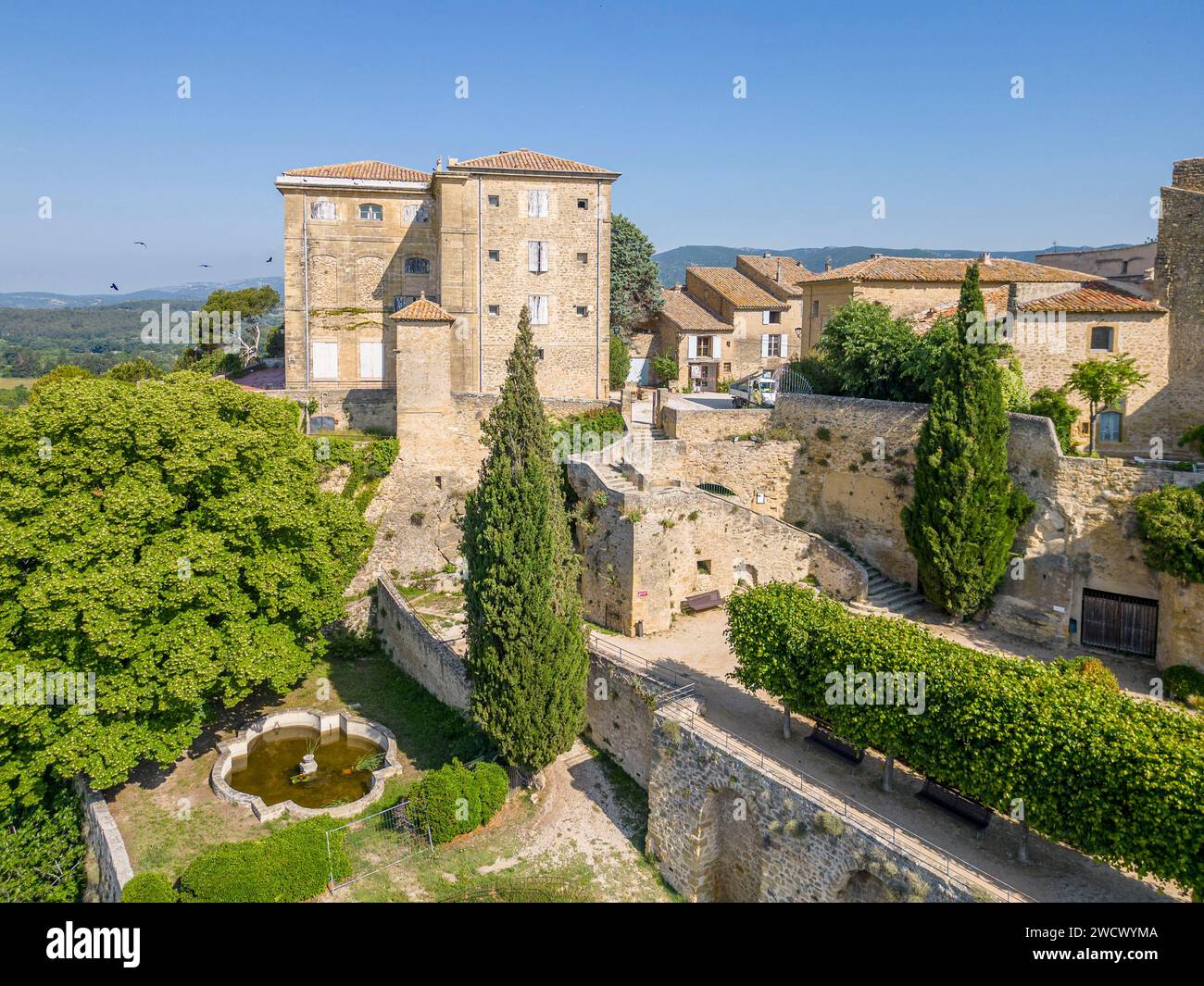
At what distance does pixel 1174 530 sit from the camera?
19812 mm

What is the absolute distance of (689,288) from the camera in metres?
53.9

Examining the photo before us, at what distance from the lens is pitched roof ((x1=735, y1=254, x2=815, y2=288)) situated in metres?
54.1

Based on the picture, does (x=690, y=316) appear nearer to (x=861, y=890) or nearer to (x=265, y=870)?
(x=861, y=890)

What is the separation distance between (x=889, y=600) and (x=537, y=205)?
73.9ft

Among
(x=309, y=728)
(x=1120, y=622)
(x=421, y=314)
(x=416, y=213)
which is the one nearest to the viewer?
(x=1120, y=622)

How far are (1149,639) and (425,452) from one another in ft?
81.0

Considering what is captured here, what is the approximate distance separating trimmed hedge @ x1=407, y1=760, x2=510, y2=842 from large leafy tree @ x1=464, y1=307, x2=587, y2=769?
92cm

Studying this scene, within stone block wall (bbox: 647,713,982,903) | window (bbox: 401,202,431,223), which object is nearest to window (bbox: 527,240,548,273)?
window (bbox: 401,202,431,223)

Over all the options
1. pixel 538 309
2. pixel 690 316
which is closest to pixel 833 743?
pixel 538 309

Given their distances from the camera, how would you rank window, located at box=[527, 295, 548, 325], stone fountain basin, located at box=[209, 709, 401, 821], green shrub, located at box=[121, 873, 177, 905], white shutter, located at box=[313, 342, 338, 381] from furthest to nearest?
white shutter, located at box=[313, 342, 338, 381] < window, located at box=[527, 295, 548, 325] < stone fountain basin, located at box=[209, 709, 401, 821] < green shrub, located at box=[121, 873, 177, 905]

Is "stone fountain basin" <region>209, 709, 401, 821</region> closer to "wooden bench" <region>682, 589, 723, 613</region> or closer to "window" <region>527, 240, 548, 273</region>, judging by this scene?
"wooden bench" <region>682, 589, 723, 613</region>

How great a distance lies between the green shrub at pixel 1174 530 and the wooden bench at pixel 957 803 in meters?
8.88

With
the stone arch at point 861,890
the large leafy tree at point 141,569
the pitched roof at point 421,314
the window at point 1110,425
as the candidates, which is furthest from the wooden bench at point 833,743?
the pitched roof at point 421,314
